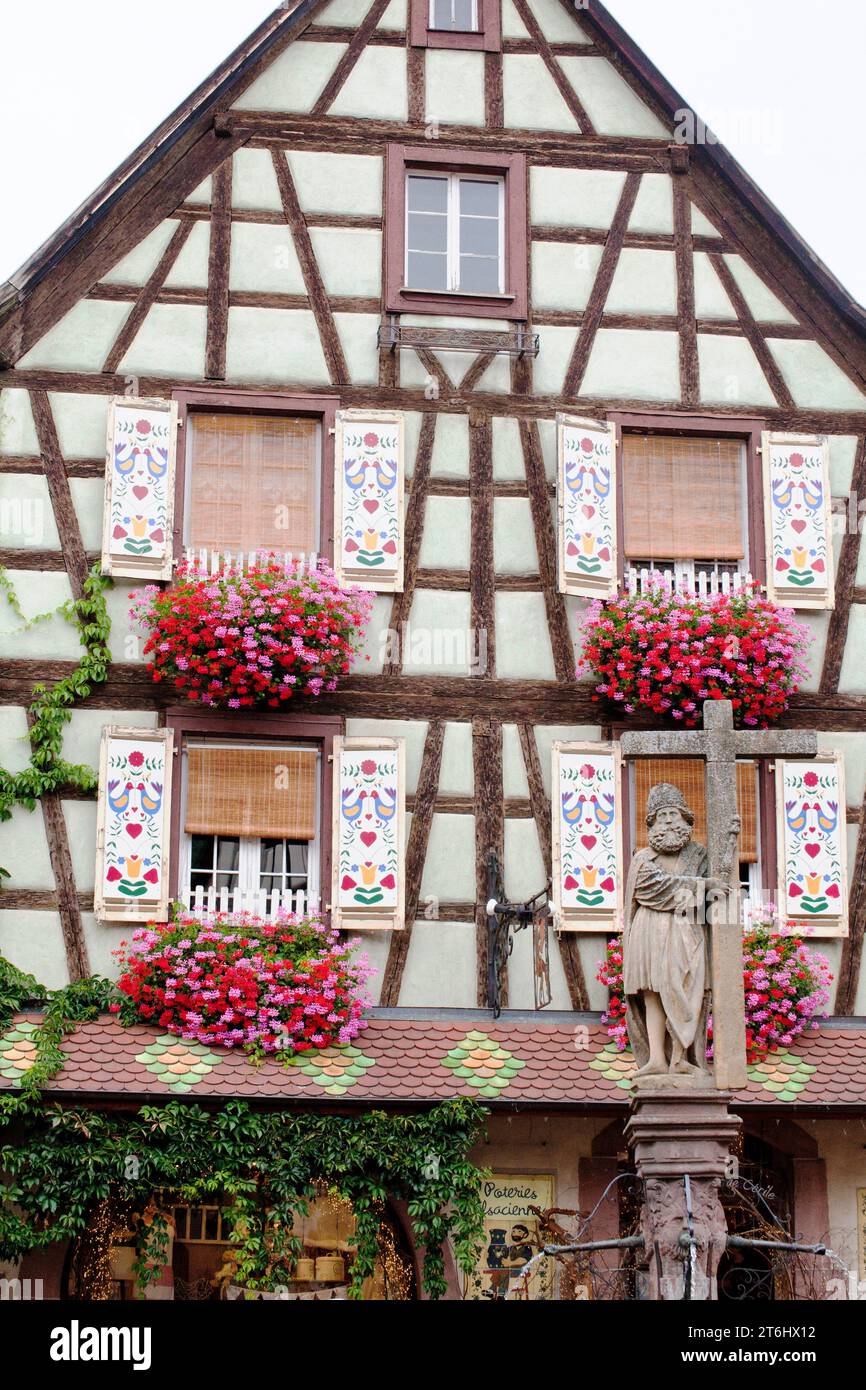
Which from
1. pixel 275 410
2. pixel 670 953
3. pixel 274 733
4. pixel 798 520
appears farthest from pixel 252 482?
pixel 670 953

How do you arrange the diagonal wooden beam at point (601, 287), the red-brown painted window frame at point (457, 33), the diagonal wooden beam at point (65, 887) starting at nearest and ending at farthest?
the diagonal wooden beam at point (65, 887) → the diagonal wooden beam at point (601, 287) → the red-brown painted window frame at point (457, 33)

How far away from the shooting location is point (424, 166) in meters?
17.1

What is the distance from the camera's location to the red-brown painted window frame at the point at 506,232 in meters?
16.6

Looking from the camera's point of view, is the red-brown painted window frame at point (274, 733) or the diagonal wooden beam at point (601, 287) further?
the diagonal wooden beam at point (601, 287)

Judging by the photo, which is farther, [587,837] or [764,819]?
[764,819]

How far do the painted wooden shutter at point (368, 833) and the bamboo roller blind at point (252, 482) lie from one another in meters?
1.61

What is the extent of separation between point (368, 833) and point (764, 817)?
9.21 feet

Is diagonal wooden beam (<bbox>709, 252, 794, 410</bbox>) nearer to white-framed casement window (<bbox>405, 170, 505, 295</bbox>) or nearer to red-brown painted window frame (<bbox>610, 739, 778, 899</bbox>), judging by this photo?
white-framed casement window (<bbox>405, 170, 505, 295</bbox>)

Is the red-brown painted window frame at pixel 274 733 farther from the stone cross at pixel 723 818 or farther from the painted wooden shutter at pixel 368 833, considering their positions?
the stone cross at pixel 723 818

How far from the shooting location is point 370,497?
53.1ft

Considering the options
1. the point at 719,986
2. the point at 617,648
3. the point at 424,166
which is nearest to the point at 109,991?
the point at 617,648

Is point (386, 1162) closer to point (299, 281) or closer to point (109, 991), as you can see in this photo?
point (109, 991)

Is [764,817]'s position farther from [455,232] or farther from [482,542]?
[455,232]

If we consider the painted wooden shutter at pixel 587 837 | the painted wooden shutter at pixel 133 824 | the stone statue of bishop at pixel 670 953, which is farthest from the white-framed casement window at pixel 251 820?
the stone statue of bishop at pixel 670 953
